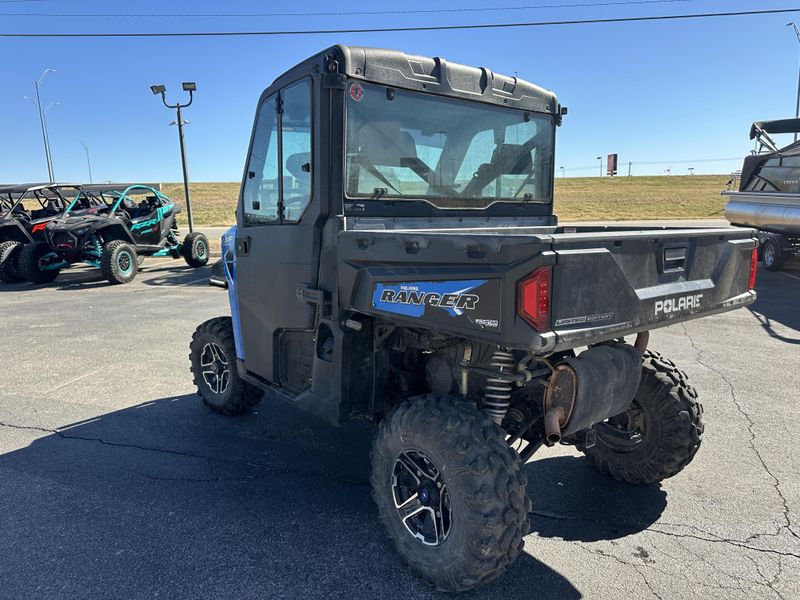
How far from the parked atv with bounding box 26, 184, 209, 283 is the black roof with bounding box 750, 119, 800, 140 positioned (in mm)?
14402

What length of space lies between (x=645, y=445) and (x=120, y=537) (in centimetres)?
306

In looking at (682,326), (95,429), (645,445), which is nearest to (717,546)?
(645,445)

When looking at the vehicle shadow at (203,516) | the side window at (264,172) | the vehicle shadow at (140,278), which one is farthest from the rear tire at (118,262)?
the side window at (264,172)

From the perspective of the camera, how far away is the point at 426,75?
10.2ft

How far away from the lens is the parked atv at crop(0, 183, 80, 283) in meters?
13.4

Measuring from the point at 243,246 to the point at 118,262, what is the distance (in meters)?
10.4

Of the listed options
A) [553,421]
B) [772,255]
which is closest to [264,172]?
[553,421]

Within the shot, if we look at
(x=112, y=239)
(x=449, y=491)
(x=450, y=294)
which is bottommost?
(x=449, y=491)

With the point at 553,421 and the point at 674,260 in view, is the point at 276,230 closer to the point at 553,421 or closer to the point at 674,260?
the point at 553,421

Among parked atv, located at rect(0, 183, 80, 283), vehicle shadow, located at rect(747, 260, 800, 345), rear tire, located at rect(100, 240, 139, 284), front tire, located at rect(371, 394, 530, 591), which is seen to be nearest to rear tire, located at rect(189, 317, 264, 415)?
front tire, located at rect(371, 394, 530, 591)

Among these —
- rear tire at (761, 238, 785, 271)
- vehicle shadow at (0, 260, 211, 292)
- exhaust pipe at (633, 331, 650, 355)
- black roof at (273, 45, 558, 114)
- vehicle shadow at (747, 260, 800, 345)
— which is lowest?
vehicle shadow at (0, 260, 211, 292)

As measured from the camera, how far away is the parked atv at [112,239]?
12633 millimetres

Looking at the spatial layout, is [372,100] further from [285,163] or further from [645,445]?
[645,445]

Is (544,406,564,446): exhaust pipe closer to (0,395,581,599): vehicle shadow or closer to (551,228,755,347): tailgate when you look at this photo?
(551,228,755,347): tailgate
